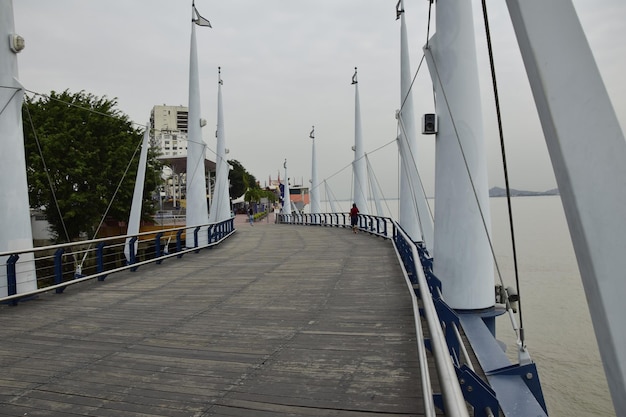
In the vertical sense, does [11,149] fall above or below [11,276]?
above

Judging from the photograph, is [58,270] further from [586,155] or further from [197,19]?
[197,19]

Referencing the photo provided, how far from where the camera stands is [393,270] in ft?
35.0

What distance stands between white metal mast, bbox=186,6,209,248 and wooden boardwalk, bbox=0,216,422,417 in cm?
948

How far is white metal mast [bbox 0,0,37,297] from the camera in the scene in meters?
8.93

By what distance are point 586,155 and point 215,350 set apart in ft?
14.6

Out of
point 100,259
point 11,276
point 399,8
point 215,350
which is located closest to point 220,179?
point 399,8

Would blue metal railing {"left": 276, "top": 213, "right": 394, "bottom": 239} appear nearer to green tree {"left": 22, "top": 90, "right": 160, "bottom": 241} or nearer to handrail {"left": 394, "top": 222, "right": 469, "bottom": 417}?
handrail {"left": 394, "top": 222, "right": 469, "bottom": 417}

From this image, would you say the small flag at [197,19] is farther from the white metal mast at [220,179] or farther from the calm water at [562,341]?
the calm water at [562,341]

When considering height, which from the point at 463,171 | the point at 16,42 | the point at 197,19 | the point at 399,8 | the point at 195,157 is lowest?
the point at 463,171

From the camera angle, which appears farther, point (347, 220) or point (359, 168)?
point (347, 220)

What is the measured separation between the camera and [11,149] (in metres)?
9.04

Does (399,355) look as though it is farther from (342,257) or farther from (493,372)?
(342,257)

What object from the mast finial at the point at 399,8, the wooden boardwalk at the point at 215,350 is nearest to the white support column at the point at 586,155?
the wooden boardwalk at the point at 215,350

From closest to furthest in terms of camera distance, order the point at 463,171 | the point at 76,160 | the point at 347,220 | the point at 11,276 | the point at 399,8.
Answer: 1. the point at 463,171
2. the point at 11,276
3. the point at 399,8
4. the point at 76,160
5. the point at 347,220
